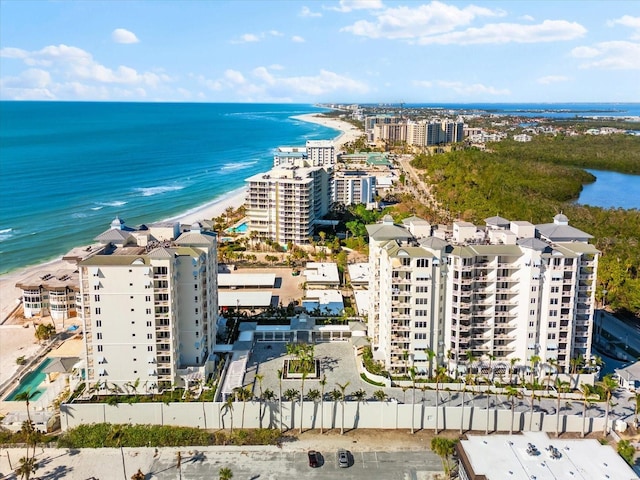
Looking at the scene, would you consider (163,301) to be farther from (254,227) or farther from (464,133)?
(464,133)

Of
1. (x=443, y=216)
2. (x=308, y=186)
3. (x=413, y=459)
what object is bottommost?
(x=413, y=459)

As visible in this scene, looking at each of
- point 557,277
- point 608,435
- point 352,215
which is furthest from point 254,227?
point 608,435

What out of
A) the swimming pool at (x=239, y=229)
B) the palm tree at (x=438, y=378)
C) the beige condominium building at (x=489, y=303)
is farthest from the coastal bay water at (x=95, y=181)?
the palm tree at (x=438, y=378)

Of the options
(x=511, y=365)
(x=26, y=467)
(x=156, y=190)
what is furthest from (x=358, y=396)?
(x=156, y=190)

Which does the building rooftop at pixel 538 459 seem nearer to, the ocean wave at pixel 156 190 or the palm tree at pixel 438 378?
the palm tree at pixel 438 378

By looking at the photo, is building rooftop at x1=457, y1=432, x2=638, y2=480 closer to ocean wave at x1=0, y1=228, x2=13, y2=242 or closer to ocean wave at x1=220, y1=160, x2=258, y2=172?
ocean wave at x1=0, y1=228, x2=13, y2=242

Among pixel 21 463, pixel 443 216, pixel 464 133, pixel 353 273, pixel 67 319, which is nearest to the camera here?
pixel 21 463
